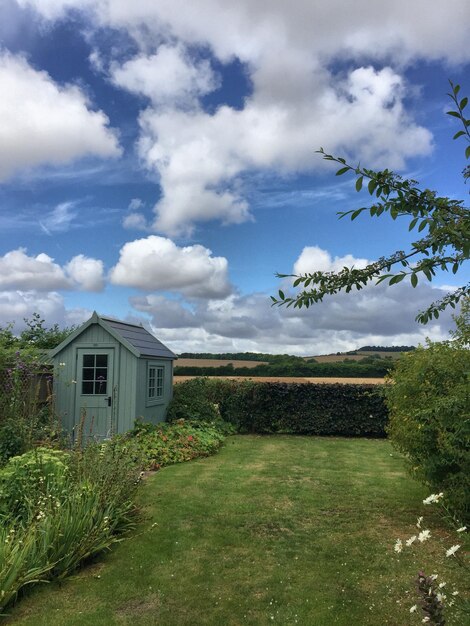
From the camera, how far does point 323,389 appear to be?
15.0m

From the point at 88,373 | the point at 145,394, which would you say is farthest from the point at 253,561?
the point at 88,373

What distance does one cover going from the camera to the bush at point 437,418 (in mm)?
5453

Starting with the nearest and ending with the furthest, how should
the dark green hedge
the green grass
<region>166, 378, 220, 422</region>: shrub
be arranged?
1. the green grass
2. <region>166, 378, 220, 422</region>: shrub
3. the dark green hedge

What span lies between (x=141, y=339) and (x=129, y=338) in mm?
1042

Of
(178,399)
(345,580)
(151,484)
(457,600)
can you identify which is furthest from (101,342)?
(457,600)

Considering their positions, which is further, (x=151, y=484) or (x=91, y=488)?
(x=151, y=484)

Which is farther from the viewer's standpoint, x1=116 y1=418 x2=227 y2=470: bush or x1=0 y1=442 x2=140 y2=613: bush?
x1=116 y1=418 x2=227 y2=470: bush

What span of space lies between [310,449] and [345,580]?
7.69 metres

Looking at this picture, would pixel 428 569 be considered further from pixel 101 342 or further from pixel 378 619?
pixel 101 342

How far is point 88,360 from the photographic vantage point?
1232 cm

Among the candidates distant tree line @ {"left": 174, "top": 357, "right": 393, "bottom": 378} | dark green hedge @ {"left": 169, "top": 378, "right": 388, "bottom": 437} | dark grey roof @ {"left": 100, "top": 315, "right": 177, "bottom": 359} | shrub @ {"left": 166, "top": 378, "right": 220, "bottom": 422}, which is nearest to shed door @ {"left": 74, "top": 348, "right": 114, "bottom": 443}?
dark grey roof @ {"left": 100, "top": 315, "right": 177, "bottom": 359}

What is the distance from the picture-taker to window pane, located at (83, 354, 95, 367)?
12.3 m

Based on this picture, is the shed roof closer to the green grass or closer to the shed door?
the shed door

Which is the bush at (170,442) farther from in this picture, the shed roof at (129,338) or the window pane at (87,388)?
the shed roof at (129,338)
